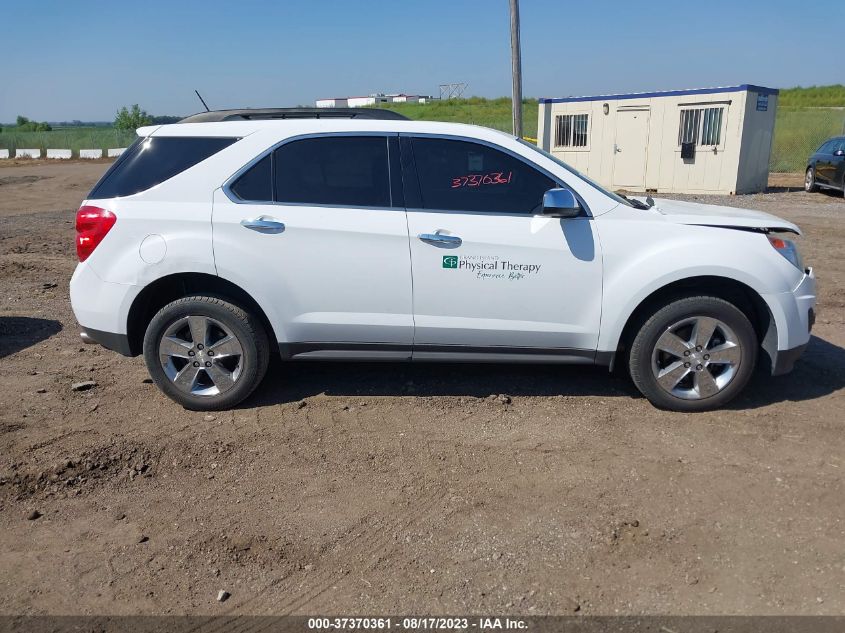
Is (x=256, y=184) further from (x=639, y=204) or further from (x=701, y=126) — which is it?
(x=701, y=126)

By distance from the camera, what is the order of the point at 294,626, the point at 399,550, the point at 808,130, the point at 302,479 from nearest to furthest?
the point at 294,626 < the point at 399,550 < the point at 302,479 < the point at 808,130

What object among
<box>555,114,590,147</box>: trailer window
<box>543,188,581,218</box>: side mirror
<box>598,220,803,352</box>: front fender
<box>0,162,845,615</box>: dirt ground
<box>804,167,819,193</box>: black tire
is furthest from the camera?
<box>555,114,590,147</box>: trailer window

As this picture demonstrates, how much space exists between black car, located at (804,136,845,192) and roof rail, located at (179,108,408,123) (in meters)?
15.2

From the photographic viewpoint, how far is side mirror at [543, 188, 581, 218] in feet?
13.8

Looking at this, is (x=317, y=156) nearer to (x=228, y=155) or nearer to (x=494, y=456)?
(x=228, y=155)

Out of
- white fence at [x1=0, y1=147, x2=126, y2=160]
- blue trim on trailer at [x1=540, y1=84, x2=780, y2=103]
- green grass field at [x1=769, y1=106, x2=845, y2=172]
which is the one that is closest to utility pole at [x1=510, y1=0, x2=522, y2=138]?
blue trim on trailer at [x1=540, y1=84, x2=780, y2=103]

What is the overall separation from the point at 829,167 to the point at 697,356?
593 inches

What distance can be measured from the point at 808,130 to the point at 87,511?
29487 millimetres

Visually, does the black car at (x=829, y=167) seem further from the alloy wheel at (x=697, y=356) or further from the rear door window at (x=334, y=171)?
the rear door window at (x=334, y=171)

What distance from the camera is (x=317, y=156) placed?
179 inches

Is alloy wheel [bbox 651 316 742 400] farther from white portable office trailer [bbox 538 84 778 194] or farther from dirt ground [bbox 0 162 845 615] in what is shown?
white portable office trailer [bbox 538 84 778 194]

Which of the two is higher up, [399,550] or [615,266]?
[615,266]

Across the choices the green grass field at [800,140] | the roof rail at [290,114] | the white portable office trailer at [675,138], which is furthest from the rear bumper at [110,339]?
the green grass field at [800,140]

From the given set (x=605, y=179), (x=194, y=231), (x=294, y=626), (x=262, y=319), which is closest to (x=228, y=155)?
(x=194, y=231)
